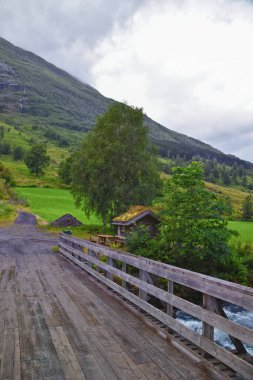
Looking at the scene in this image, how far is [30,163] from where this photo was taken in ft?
388

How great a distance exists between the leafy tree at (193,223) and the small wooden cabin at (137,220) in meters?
6.89

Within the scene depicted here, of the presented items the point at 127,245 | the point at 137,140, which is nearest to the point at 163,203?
the point at 127,245

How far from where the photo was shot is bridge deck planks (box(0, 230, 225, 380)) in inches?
199

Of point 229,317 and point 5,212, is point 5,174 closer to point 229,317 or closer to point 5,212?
point 5,212

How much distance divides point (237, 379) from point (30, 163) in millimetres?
118793

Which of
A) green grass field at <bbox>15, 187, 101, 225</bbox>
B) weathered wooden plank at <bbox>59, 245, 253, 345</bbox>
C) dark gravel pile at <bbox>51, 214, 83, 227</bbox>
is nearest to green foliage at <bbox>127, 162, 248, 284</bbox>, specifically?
weathered wooden plank at <bbox>59, 245, 253, 345</bbox>

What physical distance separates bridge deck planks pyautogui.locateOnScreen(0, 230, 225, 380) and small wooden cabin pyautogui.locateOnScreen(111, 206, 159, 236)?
16.6 m

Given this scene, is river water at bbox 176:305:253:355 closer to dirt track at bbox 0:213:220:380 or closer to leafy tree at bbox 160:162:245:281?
leafy tree at bbox 160:162:245:281

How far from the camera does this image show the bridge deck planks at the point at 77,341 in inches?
199

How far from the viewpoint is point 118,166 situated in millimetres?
36438

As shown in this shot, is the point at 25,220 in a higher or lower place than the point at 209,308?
lower

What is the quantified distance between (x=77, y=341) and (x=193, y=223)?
13525 millimetres

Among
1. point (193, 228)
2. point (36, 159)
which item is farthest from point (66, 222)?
point (36, 159)

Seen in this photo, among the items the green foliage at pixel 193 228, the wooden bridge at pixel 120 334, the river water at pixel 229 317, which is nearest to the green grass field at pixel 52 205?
the green foliage at pixel 193 228
